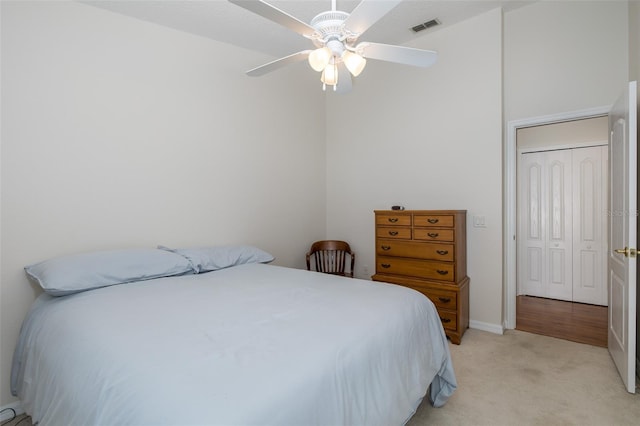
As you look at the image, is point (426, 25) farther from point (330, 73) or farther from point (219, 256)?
point (219, 256)

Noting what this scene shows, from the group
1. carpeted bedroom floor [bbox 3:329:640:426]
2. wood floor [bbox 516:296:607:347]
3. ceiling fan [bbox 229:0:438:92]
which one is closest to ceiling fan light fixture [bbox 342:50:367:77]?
ceiling fan [bbox 229:0:438:92]

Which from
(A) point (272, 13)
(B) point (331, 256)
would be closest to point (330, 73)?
(A) point (272, 13)

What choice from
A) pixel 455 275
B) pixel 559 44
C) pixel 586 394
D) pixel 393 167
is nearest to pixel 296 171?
pixel 393 167

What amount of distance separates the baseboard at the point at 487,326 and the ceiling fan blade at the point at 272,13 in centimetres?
309

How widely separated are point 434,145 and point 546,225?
89.4 inches

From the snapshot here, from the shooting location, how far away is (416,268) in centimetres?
317

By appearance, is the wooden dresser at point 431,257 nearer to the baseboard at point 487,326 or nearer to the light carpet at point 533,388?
the baseboard at point 487,326

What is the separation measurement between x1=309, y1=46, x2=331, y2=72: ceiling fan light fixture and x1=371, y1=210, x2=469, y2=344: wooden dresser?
182 cm

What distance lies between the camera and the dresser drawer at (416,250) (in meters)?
3.00

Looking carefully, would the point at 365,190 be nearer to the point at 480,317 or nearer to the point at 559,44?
the point at 480,317

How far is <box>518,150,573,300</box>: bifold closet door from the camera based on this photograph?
13.9ft

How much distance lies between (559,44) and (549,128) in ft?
5.49

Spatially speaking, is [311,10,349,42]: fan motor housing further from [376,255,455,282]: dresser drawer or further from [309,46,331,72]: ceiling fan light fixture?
[376,255,455,282]: dresser drawer

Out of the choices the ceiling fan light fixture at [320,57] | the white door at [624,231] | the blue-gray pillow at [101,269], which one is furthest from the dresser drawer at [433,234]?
the blue-gray pillow at [101,269]
